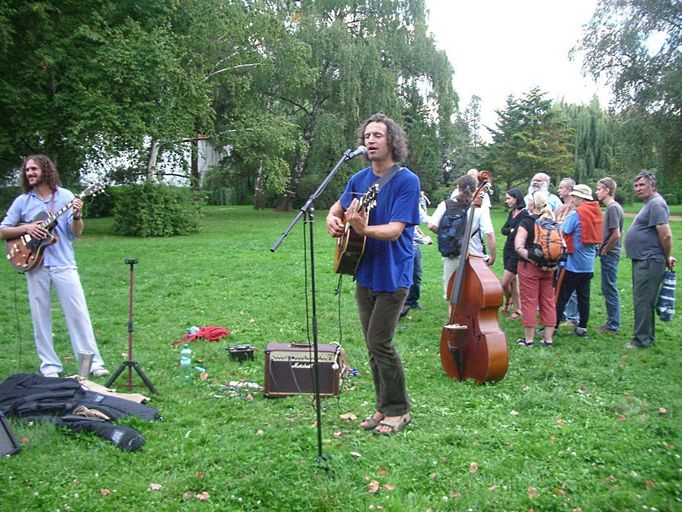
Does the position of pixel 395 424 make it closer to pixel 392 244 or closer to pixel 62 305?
pixel 392 244

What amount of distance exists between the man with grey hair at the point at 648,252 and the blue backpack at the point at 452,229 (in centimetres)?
199

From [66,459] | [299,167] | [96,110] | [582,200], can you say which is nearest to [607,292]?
[582,200]

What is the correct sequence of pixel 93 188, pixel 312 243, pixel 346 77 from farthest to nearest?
pixel 346 77 < pixel 93 188 < pixel 312 243

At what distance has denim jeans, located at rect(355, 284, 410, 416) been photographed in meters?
4.46

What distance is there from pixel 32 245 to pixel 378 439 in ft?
12.0

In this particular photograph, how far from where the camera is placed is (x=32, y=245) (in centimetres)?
568

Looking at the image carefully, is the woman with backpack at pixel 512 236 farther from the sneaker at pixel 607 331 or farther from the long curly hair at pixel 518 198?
the sneaker at pixel 607 331

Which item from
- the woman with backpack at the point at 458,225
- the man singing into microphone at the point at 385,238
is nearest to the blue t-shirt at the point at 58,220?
the man singing into microphone at the point at 385,238

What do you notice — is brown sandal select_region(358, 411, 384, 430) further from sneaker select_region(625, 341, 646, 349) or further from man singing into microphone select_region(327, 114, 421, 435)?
sneaker select_region(625, 341, 646, 349)

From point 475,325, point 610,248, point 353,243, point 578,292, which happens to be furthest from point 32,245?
point 610,248

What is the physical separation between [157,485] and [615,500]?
2.78m

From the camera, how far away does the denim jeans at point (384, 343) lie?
14.6 feet

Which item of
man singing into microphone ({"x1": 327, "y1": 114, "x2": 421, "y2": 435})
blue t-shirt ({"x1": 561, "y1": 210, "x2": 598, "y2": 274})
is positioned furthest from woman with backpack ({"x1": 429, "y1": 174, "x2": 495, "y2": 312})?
man singing into microphone ({"x1": 327, "y1": 114, "x2": 421, "y2": 435})

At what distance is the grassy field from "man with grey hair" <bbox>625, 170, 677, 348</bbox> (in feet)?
1.13
